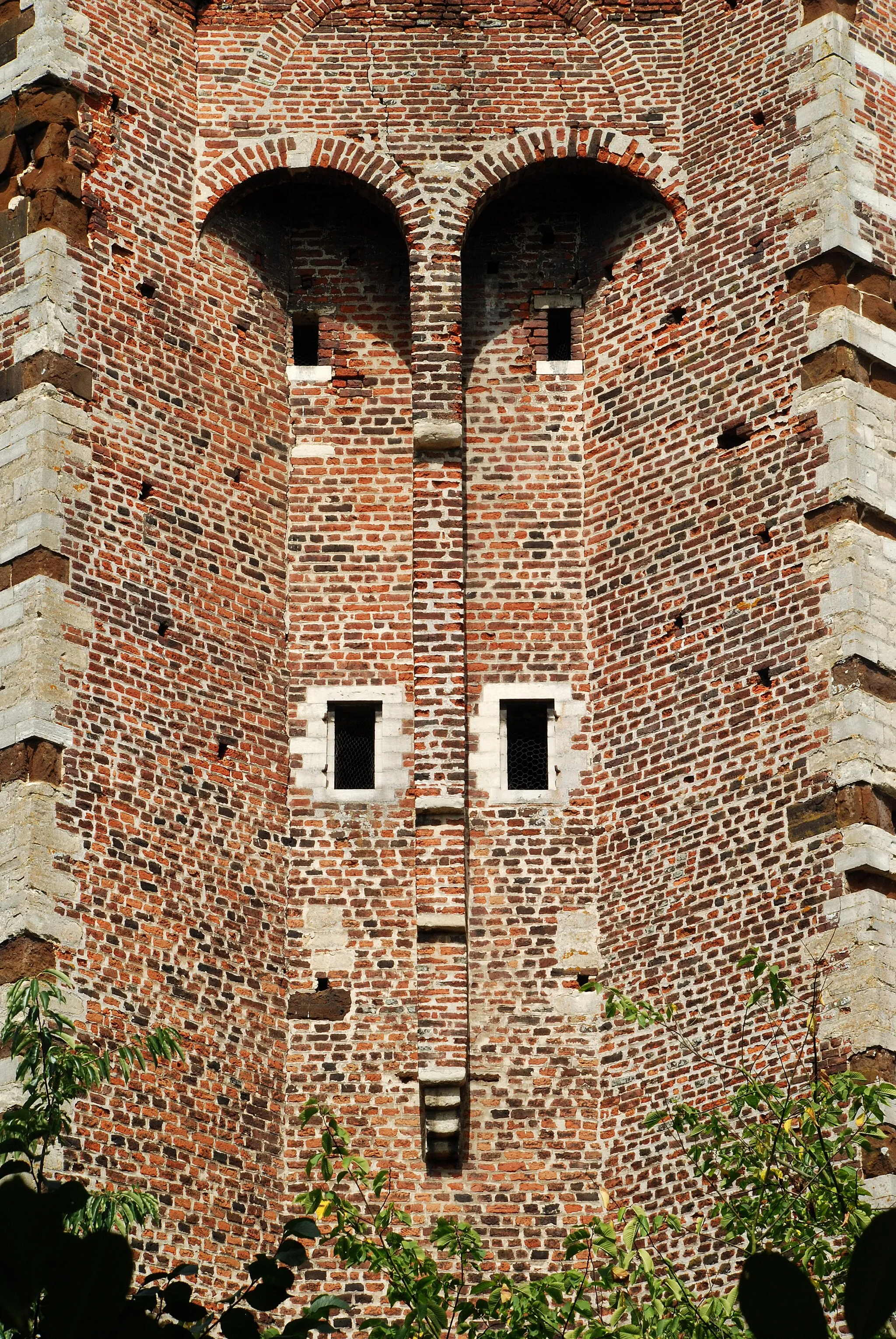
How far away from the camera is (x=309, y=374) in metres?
18.7

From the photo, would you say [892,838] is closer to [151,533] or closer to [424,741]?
[424,741]

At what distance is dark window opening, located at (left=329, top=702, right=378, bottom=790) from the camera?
17734 millimetres

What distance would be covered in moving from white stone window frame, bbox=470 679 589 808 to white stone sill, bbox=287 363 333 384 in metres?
2.79

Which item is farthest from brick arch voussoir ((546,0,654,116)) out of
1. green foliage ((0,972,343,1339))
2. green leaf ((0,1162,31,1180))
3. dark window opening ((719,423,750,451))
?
green leaf ((0,1162,31,1180))

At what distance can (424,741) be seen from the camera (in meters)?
17.2

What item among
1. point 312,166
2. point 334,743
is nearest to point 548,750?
point 334,743

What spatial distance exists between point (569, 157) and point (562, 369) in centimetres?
159

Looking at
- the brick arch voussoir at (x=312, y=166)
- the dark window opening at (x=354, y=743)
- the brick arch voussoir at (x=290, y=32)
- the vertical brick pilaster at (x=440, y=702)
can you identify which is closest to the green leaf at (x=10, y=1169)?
the vertical brick pilaster at (x=440, y=702)

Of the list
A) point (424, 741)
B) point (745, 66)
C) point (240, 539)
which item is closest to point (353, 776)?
point (424, 741)

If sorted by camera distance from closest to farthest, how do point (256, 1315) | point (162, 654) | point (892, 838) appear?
point (256, 1315) < point (892, 838) < point (162, 654)

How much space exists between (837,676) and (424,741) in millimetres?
3075

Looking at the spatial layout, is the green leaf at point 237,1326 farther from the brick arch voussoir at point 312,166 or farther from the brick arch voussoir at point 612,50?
the brick arch voussoir at point 612,50

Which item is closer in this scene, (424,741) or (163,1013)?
(163,1013)

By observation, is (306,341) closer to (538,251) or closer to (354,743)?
(538,251)
